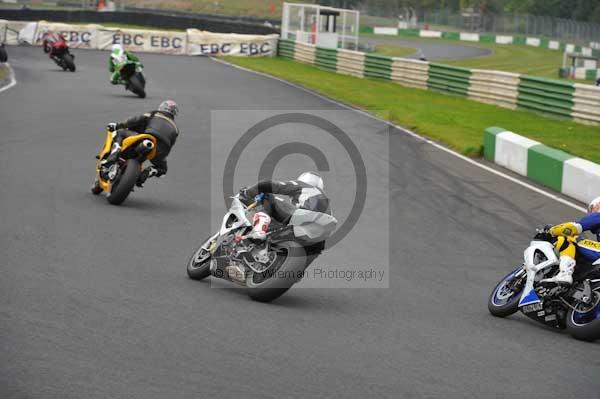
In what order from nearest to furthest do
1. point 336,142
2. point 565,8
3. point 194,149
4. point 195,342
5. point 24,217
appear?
1. point 195,342
2. point 24,217
3. point 194,149
4. point 336,142
5. point 565,8

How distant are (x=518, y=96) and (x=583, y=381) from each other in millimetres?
21481

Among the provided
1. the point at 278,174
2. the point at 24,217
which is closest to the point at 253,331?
the point at 24,217

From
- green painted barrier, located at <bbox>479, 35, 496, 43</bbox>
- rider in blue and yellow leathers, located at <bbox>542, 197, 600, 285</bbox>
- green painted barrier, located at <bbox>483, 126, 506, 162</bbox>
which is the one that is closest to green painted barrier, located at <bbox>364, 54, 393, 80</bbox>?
green painted barrier, located at <bbox>483, 126, 506, 162</bbox>

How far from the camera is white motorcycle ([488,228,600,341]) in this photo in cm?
820

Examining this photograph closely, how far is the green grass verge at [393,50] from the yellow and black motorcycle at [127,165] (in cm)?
4764

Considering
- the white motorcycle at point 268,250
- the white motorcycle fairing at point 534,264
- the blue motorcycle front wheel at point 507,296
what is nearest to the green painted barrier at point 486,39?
the blue motorcycle front wheel at point 507,296

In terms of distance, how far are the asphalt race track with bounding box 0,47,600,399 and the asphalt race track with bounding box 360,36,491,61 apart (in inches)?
1820

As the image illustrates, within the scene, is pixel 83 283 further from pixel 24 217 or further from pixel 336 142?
pixel 336 142

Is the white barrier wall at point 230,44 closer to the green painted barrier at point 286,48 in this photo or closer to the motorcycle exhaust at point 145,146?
the green painted barrier at point 286,48

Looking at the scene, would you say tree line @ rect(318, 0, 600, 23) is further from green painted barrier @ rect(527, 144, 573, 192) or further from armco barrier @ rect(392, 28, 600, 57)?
green painted barrier @ rect(527, 144, 573, 192)

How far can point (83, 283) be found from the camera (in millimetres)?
8492

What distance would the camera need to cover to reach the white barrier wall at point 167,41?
46406 mm

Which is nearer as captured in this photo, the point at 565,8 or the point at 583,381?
the point at 583,381

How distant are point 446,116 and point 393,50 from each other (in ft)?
131
